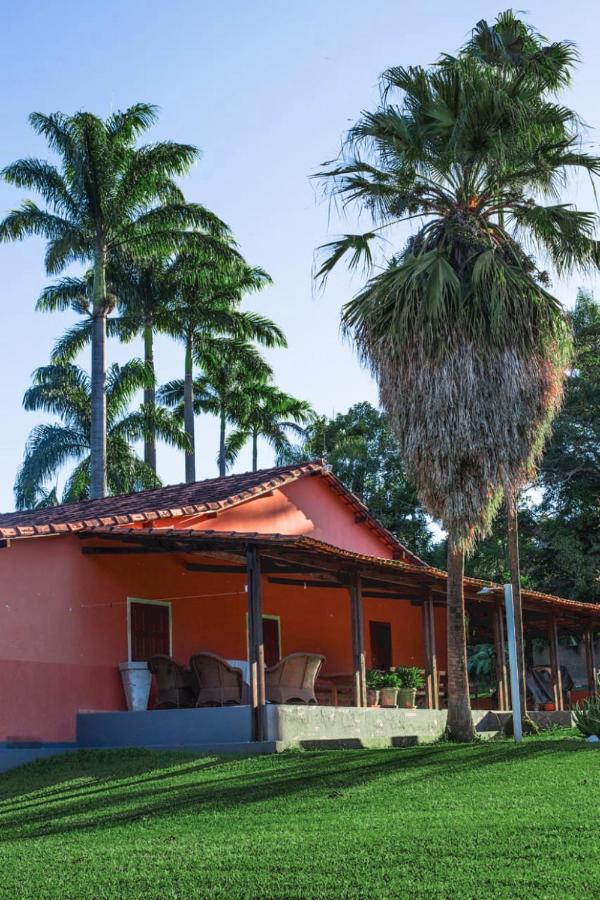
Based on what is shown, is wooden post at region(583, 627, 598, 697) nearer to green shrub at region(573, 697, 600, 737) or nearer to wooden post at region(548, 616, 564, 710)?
wooden post at region(548, 616, 564, 710)

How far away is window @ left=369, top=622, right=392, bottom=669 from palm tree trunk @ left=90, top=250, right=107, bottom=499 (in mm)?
8790

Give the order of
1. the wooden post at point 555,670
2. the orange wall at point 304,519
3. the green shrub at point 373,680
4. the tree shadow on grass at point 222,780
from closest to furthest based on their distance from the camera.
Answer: the tree shadow on grass at point 222,780 < the green shrub at point 373,680 < the orange wall at point 304,519 < the wooden post at point 555,670

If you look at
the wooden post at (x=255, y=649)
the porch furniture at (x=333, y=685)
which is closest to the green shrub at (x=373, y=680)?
the porch furniture at (x=333, y=685)

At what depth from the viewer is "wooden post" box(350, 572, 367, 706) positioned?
57.5 ft

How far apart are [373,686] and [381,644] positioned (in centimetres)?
455

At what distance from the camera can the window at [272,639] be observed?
20.8 m

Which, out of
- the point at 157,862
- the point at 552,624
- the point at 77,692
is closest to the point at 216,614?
the point at 77,692

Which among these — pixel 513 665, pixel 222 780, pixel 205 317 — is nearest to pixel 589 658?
pixel 513 665

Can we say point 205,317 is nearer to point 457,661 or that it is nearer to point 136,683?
point 136,683

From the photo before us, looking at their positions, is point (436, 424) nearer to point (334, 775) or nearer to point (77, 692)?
point (334, 775)

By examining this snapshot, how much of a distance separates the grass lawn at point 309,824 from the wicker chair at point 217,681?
1806 mm

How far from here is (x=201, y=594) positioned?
758 inches

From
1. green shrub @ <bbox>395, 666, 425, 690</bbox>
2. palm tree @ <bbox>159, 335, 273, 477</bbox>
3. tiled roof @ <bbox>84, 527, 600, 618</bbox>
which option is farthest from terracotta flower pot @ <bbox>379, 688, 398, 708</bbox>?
palm tree @ <bbox>159, 335, 273, 477</bbox>

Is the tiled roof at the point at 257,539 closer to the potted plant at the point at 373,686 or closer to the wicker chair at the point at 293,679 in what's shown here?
the wicker chair at the point at 293,679
